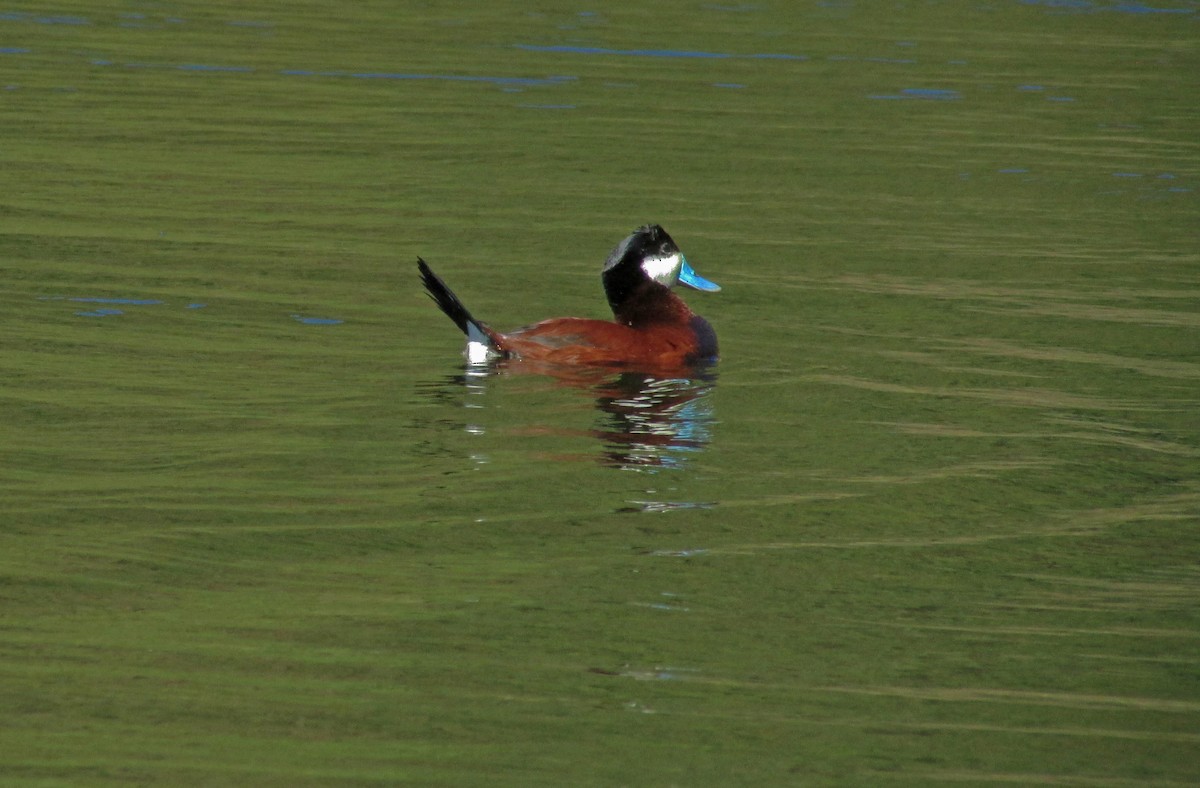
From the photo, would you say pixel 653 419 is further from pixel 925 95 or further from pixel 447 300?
pixel 925 95

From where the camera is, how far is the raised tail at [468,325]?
880 centimetres

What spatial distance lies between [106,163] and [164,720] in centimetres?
1058

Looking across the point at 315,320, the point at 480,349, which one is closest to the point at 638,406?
the point at 480,349

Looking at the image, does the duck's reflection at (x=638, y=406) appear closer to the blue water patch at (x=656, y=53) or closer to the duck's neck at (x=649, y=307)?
the duck's neck at (x=649, y=307)

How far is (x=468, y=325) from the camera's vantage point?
8922 mm

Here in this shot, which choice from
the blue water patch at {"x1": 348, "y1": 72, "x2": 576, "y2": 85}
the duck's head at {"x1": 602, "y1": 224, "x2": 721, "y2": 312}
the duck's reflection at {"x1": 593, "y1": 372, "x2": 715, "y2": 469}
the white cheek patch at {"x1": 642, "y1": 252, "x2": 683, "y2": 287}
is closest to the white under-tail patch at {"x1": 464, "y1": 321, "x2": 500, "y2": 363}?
the duck's reflection at {"x1": 593, "y1": 372, "x2": 715, "y2": 469}

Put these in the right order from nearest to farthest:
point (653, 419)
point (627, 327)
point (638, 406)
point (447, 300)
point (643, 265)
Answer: point (653, 419), point (638, 406), point (447, 300), point (627, 327), point (643, 265)

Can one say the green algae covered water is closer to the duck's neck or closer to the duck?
the duck

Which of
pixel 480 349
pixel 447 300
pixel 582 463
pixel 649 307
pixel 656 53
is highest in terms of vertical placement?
pixel 656 53

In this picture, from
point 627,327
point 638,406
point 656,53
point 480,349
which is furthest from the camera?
point 656,53

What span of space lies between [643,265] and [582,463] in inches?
102

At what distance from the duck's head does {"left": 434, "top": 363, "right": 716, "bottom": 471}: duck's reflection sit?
696mm

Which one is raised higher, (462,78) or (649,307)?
(462,78)

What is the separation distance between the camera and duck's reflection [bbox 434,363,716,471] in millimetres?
7605
